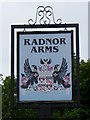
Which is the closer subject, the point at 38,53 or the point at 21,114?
the point at 38,53

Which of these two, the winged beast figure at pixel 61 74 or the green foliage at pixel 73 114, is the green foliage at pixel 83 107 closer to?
the green foliage at pixel 73 114

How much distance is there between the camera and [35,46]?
9.92 metres

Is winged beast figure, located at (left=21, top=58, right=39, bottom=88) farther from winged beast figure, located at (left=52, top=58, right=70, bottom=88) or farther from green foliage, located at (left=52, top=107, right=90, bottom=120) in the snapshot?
green foliage, located at (left=52, top=107, right=90, bottom=120)

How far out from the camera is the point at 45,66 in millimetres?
9883

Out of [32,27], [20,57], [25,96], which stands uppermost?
[32,27]

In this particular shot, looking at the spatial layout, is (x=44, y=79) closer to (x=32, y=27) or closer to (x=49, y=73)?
(x=49, y=73)

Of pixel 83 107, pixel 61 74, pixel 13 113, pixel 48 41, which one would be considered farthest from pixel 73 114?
pixel 48 41

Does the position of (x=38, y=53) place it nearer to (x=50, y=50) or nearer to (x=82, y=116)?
(x=50, y=50)

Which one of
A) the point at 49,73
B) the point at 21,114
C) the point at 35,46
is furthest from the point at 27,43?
the point at 21,114

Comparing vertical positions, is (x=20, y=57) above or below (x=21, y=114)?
above

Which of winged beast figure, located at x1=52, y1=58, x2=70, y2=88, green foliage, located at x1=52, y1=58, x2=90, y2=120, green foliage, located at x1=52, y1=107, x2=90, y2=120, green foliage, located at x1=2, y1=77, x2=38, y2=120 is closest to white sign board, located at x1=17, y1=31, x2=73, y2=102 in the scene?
winged beast figure, located at x1=52, y1=58, x2=70, y2=88

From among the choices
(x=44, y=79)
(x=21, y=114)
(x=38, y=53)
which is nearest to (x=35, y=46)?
(x=38, y=53)

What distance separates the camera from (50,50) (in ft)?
32.5

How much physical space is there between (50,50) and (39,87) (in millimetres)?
920
